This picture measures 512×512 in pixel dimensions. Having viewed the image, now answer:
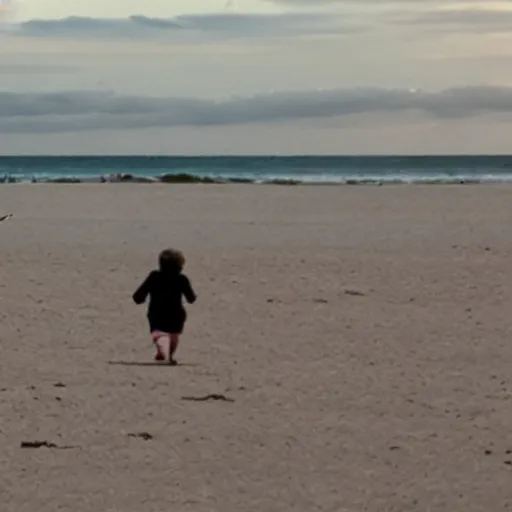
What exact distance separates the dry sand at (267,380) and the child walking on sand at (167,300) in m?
0.22

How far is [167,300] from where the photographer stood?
9555 mm

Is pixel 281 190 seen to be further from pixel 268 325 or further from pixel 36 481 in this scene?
pixel 36 481

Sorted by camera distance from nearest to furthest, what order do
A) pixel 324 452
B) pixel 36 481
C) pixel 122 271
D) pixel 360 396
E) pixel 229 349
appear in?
pixel 36 481 → pixel 324 452 → pixel 360 396 → pixel 229 349 → pixel 122 271

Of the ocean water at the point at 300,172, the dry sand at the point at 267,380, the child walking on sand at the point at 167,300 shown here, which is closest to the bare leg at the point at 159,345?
the child walking on sand at the point at 167,300

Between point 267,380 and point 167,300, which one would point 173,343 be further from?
point 267,380

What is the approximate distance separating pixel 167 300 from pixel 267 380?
1.19 metres

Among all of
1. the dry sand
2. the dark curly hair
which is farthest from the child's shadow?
the dark curly hair

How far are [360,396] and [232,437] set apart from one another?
134cm

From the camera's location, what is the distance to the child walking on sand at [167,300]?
9469 millimetres

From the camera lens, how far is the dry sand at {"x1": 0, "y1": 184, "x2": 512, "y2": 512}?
6098mm

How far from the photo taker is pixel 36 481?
614 cm

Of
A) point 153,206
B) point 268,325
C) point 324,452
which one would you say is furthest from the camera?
point 153,206

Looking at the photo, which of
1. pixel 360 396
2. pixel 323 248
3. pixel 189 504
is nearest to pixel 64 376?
pixel 360 396

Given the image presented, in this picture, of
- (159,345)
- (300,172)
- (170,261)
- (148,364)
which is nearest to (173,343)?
(159,345)
